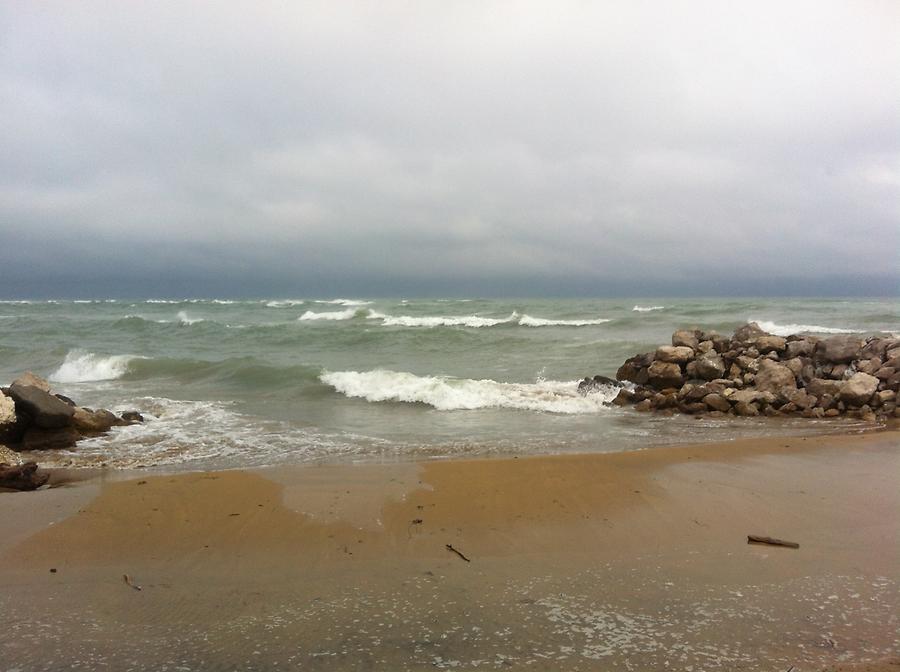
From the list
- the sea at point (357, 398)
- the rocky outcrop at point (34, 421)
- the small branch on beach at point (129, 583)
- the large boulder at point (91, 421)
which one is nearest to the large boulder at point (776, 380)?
the sea at point (357, 398)

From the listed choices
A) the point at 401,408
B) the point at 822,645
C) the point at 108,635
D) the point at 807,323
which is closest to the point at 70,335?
the point at 401,408

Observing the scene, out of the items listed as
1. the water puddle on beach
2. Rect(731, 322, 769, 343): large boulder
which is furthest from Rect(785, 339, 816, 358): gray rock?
the water puddle on beach

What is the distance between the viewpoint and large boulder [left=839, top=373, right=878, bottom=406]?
410 inches

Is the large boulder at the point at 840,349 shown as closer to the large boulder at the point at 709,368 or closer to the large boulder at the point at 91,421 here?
the large boulder at the point at 709,368

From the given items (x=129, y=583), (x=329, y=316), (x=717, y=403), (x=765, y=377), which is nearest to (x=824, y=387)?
(x=765, y=377)

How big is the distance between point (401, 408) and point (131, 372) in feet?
33.8

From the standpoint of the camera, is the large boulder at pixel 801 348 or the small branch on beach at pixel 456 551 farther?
the large boulder at pixel 801 348

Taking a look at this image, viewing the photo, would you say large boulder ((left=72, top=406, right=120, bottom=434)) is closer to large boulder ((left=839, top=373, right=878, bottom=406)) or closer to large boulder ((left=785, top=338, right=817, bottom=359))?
large boulder ((left=839, top=373, right=878, bottom=406))

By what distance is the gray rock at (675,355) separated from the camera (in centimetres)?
1309

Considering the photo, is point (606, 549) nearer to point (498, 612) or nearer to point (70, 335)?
point (498, 612)

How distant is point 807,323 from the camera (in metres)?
29.2

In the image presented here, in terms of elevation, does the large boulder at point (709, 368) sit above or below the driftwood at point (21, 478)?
above

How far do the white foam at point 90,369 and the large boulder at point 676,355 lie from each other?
15.3 m

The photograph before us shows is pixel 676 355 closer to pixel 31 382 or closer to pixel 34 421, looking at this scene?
pixel 34 421
